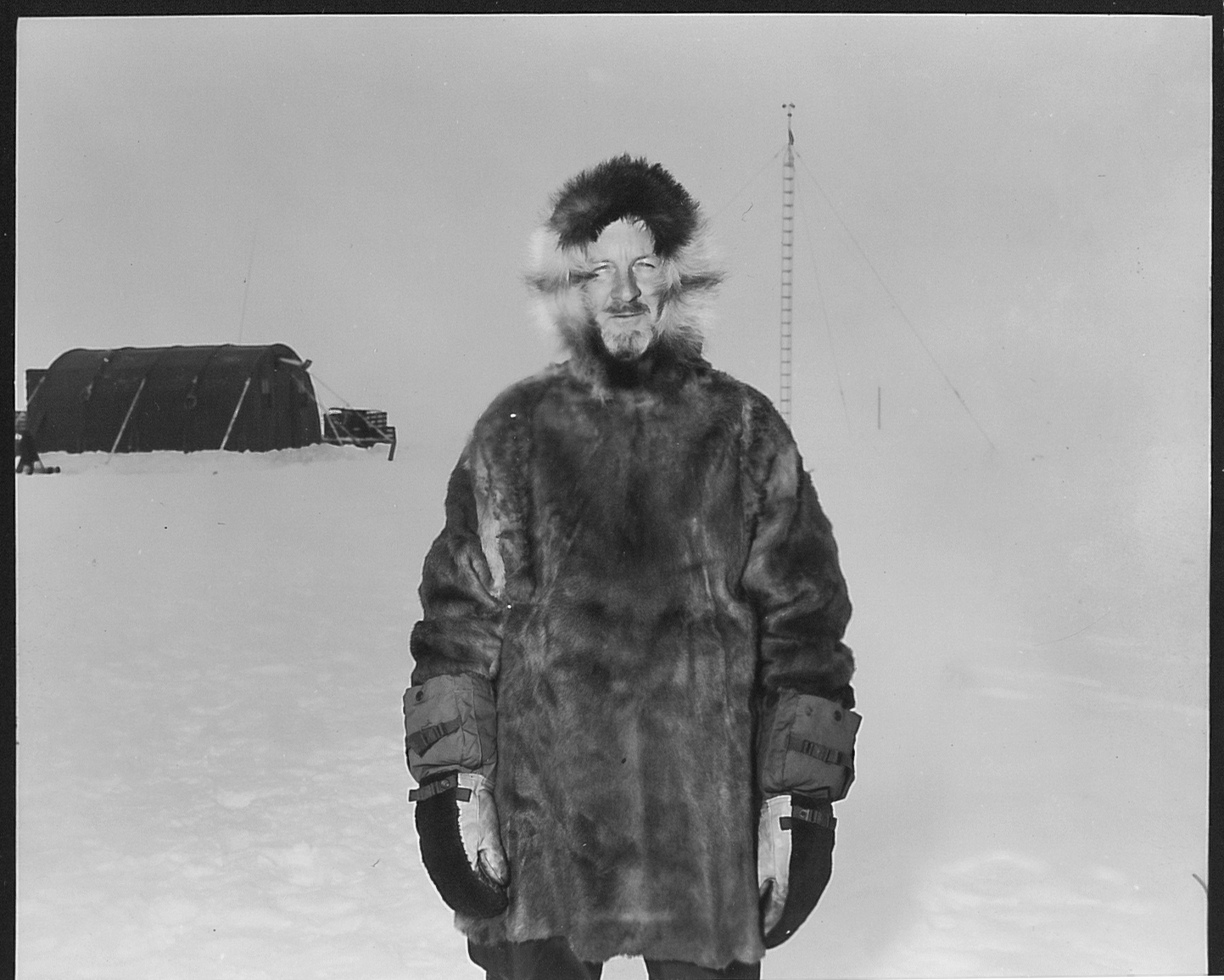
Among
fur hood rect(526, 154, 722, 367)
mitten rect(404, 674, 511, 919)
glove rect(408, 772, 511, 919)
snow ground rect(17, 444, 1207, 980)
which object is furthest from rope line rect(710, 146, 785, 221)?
glove rect(408, 772, 511, 919)

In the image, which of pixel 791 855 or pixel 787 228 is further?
pixel 787 228

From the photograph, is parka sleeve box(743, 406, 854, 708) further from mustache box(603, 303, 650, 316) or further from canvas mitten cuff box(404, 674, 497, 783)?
canvas mitten cuff box(404, 674, 497, 783)

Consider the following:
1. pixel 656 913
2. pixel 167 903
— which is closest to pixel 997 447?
pixel 656 913

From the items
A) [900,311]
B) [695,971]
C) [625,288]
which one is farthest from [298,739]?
[900,311]

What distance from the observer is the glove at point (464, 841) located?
179cm

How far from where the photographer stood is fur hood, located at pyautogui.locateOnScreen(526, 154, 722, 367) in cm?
184

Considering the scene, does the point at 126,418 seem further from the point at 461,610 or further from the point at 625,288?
the point at 625,288

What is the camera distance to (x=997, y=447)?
2.09 metres

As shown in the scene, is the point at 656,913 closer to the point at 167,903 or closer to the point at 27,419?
the point at 167,903

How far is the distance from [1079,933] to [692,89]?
1.81 metres

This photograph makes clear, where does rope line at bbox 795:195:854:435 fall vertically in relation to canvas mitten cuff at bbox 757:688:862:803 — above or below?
above

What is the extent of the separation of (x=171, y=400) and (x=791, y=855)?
1.41m

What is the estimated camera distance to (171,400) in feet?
6.77

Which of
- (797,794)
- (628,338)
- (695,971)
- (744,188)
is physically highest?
(744,188)
